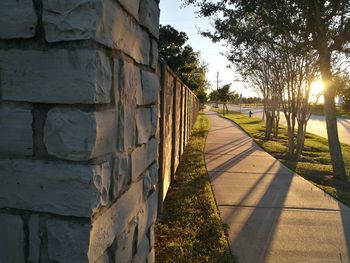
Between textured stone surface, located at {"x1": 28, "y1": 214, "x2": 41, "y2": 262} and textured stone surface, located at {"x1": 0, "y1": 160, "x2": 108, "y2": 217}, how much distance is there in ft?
0.16

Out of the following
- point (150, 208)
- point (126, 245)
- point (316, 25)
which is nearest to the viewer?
point (126, 245)

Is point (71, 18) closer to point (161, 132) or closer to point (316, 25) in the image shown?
point (161, 132)

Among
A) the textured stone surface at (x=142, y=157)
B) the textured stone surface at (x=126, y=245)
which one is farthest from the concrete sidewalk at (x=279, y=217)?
the textured stone surface at (x=126, y=245)

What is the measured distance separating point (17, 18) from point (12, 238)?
84 cm

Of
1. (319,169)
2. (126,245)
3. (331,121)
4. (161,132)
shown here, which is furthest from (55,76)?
(319,169)

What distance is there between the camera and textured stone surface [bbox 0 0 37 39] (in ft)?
4.18

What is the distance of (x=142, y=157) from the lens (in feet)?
6.66

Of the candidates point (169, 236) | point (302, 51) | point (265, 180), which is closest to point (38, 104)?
point (169, 236)

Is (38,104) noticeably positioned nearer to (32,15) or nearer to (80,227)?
(32,15)

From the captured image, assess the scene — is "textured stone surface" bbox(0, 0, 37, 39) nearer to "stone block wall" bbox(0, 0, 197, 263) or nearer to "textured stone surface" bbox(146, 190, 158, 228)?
"stone block wall" bbox(0, 0, 197, 263)

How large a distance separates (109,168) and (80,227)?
27 cm

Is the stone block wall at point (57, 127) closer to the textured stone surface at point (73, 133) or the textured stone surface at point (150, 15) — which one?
the textured stone surface at point (73, 133)

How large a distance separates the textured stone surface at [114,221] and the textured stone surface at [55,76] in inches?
19.4

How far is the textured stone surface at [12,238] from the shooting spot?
1382 mm
